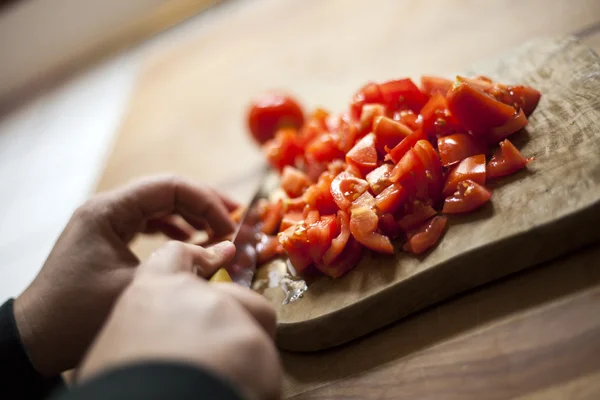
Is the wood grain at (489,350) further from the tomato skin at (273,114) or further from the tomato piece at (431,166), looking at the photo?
the tomato skin at (273,114)

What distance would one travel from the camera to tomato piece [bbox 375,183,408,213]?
1.10 m

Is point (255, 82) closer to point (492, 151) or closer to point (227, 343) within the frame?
point (492, 151)

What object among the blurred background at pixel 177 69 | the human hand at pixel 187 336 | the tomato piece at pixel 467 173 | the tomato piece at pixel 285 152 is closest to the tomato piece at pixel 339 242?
the tomato piece at pixel 467 173

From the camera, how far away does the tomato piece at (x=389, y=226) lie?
1.10 meters

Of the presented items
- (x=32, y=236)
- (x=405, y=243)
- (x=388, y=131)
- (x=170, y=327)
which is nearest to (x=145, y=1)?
(x=32, y=236)

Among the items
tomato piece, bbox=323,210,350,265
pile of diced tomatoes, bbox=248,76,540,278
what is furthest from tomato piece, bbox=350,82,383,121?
tomato piece, bbox=323,210,350,265

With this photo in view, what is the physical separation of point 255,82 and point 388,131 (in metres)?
1.26

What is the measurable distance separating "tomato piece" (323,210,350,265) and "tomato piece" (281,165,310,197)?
0.27 m

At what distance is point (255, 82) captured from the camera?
92.7 inches

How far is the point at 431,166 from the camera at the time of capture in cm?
112

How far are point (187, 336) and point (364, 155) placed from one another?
658 millimetres

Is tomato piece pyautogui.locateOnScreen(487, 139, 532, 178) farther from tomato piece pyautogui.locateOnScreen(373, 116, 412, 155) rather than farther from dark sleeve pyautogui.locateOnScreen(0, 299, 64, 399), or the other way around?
dark sleeve pyautogui.locateOnScreen(0, 299, 64, 399)

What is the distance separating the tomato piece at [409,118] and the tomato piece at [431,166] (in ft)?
0.33

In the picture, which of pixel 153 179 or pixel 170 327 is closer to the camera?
pixel 170 327
